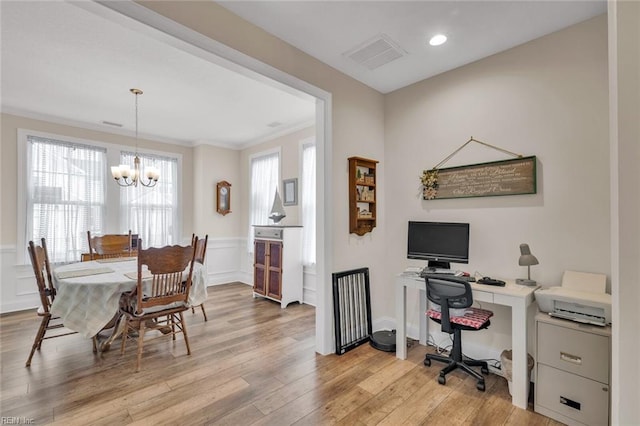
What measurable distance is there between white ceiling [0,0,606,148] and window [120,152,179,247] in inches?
49.1

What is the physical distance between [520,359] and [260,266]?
3.63 m

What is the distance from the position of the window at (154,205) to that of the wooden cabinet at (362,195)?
156 inches

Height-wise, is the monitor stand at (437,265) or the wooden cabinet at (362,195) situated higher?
the wooden cabinet at (362,195)

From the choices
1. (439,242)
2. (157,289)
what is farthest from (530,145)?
(157,289)

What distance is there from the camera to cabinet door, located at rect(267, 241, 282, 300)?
4.44m

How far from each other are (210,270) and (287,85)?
4.24m

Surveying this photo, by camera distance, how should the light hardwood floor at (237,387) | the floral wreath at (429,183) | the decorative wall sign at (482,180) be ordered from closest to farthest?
the light hardwood floor at (237,387) < the decorative wall sign at (482,180) < the floral wreath at (429,183)

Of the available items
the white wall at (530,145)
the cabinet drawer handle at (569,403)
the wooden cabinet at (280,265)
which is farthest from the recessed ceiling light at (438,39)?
the wooden cabinet at (280,265)

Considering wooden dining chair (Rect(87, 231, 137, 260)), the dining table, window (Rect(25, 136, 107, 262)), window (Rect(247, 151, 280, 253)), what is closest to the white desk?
the dining table

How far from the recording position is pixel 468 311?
252 cm

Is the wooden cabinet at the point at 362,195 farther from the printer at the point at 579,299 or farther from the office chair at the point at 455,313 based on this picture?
the printer at the point at 579,299

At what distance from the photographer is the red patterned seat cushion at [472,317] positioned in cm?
230

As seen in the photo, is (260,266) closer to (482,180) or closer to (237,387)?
(237,387)

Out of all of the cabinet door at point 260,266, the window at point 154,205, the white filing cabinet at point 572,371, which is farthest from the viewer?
the window at point 154,205
